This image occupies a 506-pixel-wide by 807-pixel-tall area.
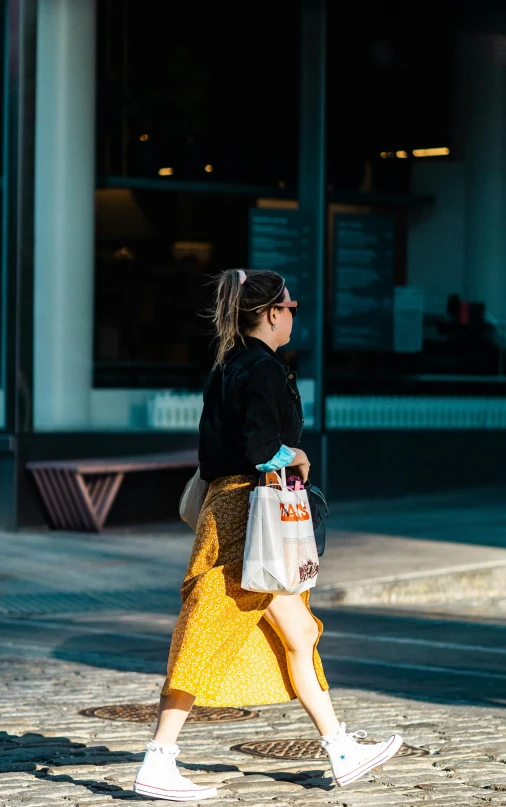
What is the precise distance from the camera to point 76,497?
13.6m

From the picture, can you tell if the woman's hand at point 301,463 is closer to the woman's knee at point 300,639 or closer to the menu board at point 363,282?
the woman's knee at point 300,639

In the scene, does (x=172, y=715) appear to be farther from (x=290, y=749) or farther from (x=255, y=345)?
(x=255, y=345)

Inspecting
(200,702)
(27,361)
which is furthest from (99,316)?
(200,702)

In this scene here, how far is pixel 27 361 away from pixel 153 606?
4.67 meters

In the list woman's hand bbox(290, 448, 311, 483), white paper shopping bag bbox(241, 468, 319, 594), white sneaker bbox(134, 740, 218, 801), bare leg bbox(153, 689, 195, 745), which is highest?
woman's hand bbox(290, 448, 311, 483)

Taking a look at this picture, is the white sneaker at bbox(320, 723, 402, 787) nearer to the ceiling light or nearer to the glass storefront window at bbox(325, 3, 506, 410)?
the glass storefront window at bbox(325, 3, 506, 410)

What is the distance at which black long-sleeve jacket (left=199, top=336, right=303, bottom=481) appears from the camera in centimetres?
492

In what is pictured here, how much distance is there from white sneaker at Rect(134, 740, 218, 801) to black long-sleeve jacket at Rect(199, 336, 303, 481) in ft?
3.06

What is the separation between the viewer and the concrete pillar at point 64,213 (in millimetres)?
14359

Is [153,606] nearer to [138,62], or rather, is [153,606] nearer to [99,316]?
[99,316]

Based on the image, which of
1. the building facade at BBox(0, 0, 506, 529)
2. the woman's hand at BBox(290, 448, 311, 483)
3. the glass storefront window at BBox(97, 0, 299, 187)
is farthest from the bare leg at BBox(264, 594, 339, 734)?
the glass storefront window at BBox(97, 0, 299, 187)

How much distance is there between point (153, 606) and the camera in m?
10.2

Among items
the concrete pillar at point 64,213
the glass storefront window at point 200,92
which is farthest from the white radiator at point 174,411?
the glass storefront window at point 200,92

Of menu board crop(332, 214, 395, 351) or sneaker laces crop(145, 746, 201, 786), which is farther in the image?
menu board crop(332, 214, 395, 351)
